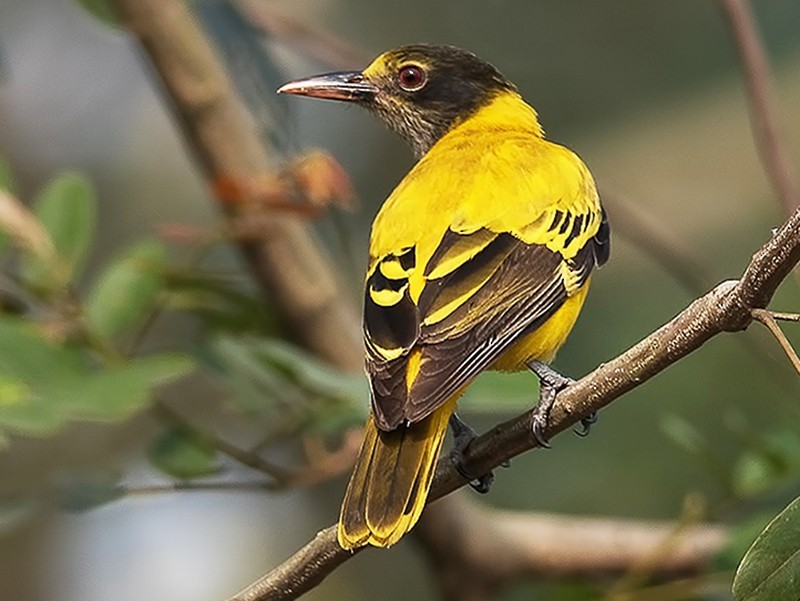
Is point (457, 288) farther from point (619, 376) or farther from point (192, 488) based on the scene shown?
point (192, 488)

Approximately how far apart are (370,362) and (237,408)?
1295mm

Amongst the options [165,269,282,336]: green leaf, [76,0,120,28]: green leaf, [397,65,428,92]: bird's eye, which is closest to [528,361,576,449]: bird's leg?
[397,65,428,92]: bird's eye

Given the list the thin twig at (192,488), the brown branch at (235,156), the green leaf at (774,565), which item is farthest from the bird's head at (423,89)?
the green leaf at (774,565)

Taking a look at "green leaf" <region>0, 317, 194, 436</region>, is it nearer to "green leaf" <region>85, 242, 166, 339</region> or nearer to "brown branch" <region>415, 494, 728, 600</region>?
"green leaf" <region>85, 242, 166, 339</region>

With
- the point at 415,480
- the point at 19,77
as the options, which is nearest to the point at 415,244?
the point at 415,480

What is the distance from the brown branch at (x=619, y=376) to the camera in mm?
1977

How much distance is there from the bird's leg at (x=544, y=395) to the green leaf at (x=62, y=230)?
58.8 inches

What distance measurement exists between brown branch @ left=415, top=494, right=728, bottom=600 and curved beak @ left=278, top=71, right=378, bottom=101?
3.68 feet

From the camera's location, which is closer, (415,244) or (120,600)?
(415,244)

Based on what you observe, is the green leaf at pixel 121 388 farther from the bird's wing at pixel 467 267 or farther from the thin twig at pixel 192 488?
the bird's wing at pixel 467 267

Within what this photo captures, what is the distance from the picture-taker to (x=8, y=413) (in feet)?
9.80

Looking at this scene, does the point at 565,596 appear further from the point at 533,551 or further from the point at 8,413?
the point at 8,413

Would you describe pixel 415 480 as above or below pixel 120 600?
above

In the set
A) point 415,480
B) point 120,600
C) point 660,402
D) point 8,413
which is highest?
point 415,480
